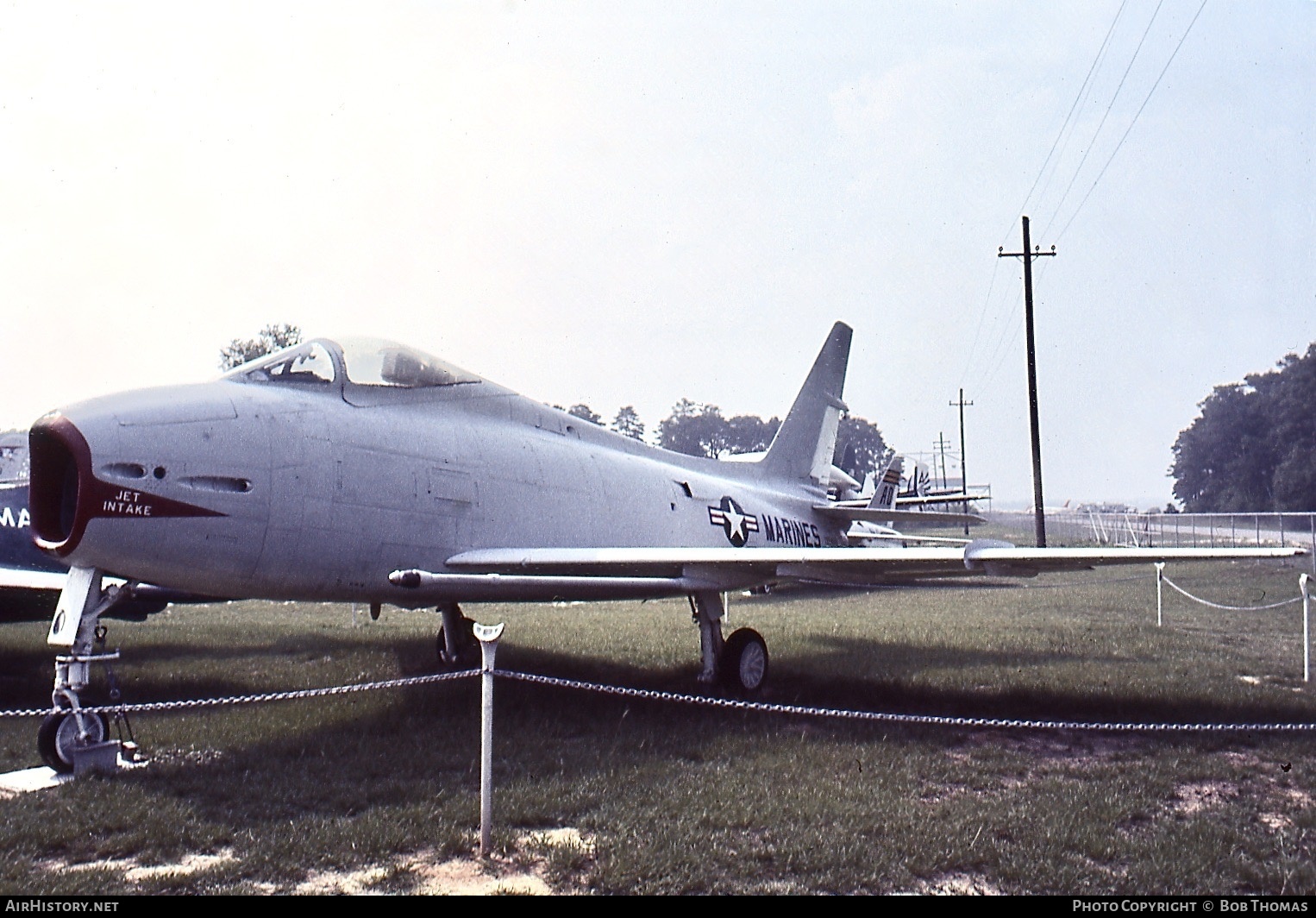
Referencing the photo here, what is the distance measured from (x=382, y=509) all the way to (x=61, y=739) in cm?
227

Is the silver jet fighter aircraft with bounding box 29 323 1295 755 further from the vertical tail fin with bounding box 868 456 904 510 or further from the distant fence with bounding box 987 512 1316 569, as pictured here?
the distant fence with bounding box 987 512 1316 569

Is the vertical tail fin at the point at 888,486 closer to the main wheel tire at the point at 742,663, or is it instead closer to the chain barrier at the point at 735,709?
the main wheel tire at the point at 742,663

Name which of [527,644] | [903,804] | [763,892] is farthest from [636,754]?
[527,644]

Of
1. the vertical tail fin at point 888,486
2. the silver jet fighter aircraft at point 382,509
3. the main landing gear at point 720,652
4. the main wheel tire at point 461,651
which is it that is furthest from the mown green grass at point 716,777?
the vertical tail fin at point 888,486

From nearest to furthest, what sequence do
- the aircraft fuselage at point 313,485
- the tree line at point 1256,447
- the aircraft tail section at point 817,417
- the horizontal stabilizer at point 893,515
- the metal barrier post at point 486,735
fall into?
the metal barrier post at point 486,735
the aircraft fuselage at point 313,485
the horizontal stabilizer at point 893,515
the aircraft tail section at point 817,417
the tree line at point 1256,447

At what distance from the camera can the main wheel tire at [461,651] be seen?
9.68m

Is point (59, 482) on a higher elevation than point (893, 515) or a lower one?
higher

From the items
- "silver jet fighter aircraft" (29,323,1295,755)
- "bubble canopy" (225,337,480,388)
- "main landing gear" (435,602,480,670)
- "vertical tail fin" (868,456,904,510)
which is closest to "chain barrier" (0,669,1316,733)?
"silver jet fighter aircraft" (29,323,1295,755)

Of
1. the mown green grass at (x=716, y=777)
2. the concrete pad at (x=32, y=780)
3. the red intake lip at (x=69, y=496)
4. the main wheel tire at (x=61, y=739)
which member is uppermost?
the red intake lip at (x=69, y=496)

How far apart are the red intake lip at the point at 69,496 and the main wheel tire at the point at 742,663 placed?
4.51 m

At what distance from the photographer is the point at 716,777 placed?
532 centimetres

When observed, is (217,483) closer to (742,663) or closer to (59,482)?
(59,482)

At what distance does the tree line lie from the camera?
60.8 meters

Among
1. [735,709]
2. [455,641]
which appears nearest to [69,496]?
[455,641]
